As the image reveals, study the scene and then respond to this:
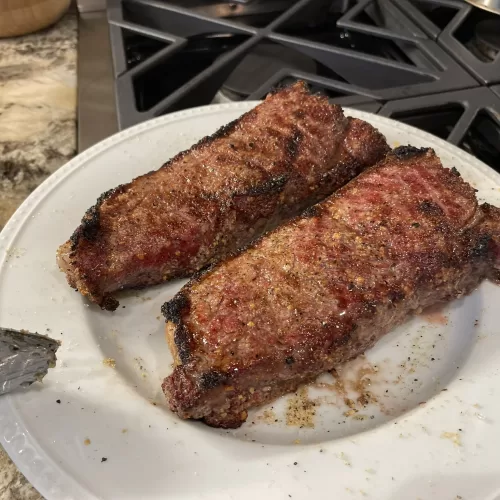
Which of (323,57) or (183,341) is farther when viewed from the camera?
(323,57)

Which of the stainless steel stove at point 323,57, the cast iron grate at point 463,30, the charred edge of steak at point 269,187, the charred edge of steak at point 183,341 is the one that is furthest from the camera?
the cast iron grate at point 463,30

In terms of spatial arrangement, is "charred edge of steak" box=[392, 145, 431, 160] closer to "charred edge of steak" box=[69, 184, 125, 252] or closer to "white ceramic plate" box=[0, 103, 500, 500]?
"white ceramic plate" box=[0, 103, 500, 500]

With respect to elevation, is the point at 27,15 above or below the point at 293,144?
below

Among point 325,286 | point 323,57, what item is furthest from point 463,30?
point 325,286

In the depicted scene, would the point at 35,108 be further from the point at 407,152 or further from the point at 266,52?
the point at 407,152

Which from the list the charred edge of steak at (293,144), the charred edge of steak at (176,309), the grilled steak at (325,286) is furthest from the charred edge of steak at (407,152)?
the charred edge of steak at (176,309)

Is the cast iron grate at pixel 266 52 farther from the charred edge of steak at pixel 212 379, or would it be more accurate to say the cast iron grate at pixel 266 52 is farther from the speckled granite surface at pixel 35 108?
the charred edge of steak at pixel 212 379

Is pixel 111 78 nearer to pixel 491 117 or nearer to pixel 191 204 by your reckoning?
pixel 191 204

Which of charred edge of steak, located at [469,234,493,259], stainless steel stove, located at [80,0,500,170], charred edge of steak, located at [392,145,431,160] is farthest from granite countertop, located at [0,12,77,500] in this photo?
charred edge of steak, located at [469,234,493,259]
